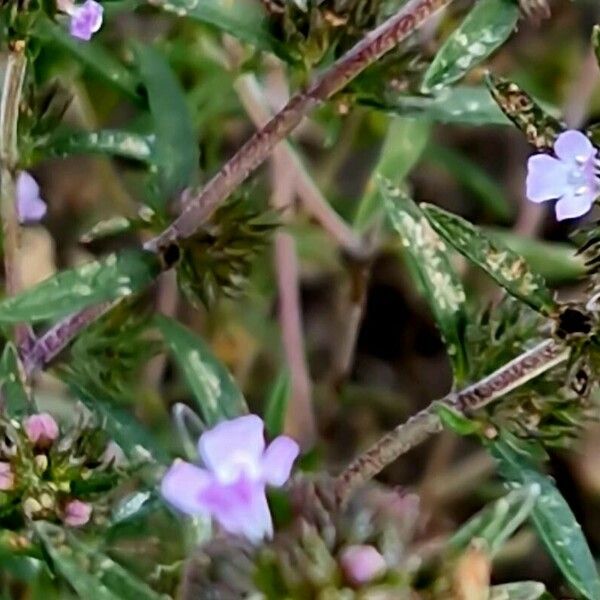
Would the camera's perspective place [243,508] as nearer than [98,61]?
Yes

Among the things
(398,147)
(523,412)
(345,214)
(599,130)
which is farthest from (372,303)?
(599,130)

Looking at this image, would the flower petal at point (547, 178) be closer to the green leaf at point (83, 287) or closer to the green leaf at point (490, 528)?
the green leaf at point (490, 528)

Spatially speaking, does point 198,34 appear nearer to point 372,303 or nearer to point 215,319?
point 215,319

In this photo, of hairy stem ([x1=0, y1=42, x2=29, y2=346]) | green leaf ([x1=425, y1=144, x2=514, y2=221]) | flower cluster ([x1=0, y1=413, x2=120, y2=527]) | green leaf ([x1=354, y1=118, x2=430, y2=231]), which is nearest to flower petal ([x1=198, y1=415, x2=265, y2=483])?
flower cluster ([x1=0, y1=413, x2=120, y2=527])

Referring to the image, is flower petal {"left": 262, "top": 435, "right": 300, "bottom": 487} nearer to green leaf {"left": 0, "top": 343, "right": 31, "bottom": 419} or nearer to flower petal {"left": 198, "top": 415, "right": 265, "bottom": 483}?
flower petal {"left": 198, "top": 415, "right": 265, "bottom": 483}

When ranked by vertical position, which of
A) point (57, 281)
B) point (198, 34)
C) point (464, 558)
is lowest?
point (464, 558)

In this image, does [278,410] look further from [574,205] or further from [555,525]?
[574,205]

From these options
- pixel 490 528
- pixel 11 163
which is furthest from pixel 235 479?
pixel 11 163
